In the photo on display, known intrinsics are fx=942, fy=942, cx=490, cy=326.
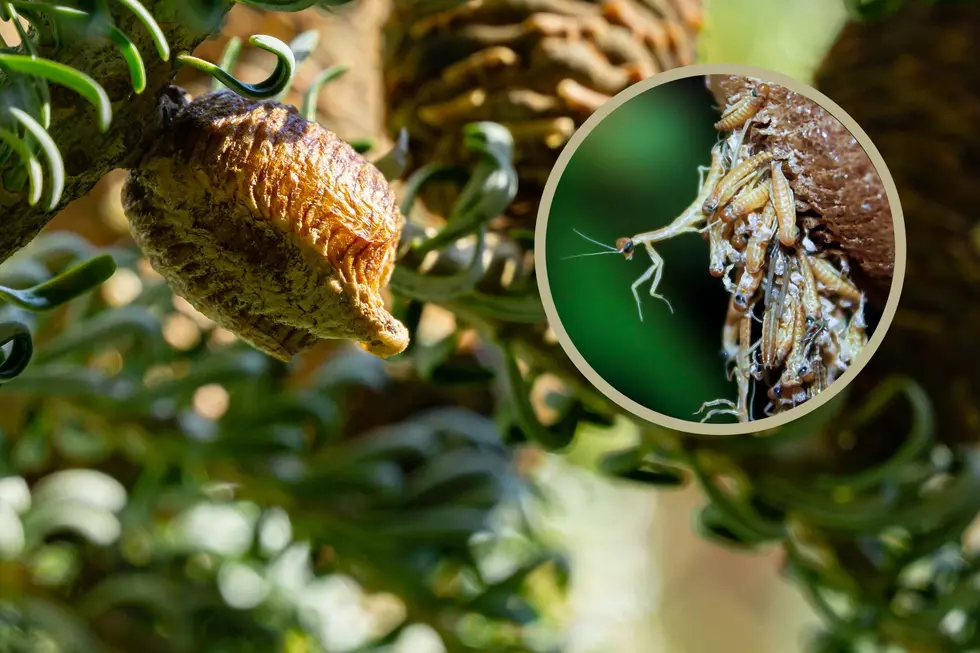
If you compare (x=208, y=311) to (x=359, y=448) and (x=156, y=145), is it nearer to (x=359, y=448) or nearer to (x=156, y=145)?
(x=156, y=145)

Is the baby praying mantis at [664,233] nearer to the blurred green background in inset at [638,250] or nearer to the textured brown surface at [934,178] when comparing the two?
the blurred green background in inset at [638,250]

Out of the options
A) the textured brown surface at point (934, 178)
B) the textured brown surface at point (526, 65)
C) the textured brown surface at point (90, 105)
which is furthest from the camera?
the textured brown surface at point (934, 178)

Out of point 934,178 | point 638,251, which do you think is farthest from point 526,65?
point 934,178

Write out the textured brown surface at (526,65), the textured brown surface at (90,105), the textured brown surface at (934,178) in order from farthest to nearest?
the textured brown surface at (934,178)
the textured brown surface at (526,65)
the textured brown surface at (90,105)

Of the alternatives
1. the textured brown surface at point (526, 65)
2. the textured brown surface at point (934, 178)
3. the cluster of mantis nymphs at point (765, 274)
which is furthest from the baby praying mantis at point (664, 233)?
the textured brown surface at point (934, 178)

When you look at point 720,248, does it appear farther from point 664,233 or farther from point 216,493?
point 216,493

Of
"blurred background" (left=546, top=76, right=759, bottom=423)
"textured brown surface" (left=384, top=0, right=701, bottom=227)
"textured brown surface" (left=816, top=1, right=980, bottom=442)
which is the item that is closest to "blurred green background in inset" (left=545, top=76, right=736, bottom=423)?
"blurred background" (left=546, top=76, right=759, bottom=423)

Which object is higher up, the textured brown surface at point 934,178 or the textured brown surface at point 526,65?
the textured brown surface at point 526,65
